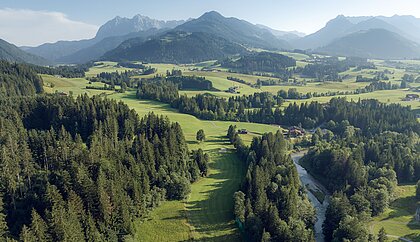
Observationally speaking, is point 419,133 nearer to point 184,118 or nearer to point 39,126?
point 184,118

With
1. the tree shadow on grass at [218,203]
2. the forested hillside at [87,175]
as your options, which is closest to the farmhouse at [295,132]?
the tree shadow on grass at [218,203]

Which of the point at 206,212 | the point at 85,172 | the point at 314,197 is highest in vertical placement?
the point at 85,172

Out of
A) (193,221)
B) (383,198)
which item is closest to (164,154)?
(193,221)

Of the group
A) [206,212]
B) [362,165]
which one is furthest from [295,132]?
[206,212]

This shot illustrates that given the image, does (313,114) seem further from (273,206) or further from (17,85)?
(17,85)

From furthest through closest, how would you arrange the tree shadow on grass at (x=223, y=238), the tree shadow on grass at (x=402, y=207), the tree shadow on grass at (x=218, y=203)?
the tree shadow on grass at (x=402, y=207)
the tree shadow on grass at (x=218, y=203)
the tree shadow on grass at (x=223, y=238)

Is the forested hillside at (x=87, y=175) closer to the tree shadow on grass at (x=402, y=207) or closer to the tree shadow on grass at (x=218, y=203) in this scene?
the tree shadow on grass at (x=218, y=203)

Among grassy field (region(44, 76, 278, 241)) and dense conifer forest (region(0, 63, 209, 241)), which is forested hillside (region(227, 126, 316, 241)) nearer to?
grassy field (region(44, 76, 278, 241))

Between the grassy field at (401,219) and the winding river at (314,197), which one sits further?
the winding river at (314,197)
